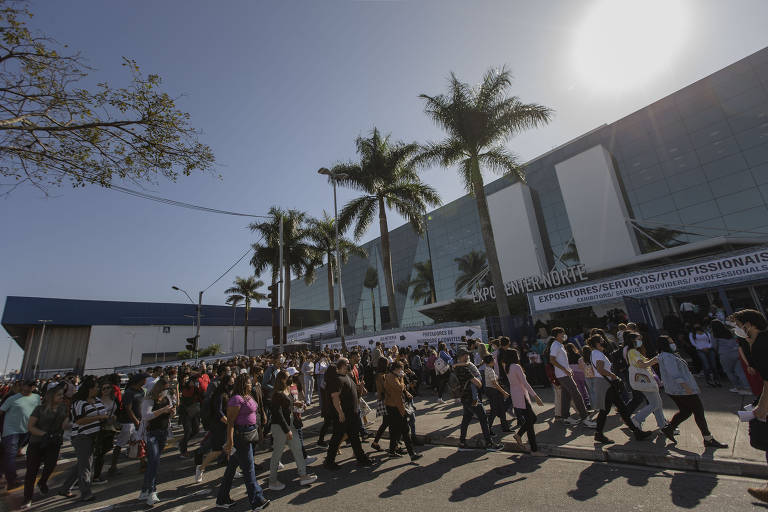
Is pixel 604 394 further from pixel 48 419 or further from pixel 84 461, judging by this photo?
pixel 48 419

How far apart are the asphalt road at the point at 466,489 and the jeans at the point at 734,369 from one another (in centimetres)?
560

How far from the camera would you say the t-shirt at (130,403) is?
6.05m

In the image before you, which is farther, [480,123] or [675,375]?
[480,123]

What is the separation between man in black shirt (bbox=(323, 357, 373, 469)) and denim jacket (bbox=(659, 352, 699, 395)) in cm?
485

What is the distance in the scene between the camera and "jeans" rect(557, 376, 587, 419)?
6383 millimetres

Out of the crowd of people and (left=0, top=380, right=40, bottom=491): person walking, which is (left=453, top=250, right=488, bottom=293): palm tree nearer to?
the crowd of people

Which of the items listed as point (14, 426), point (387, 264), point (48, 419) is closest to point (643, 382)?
point (48, 419)

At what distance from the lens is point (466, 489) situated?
4.30m

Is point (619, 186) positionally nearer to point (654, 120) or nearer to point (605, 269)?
point (654, 120)

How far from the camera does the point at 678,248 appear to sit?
2111 centimetres

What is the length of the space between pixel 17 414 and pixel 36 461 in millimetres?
1168

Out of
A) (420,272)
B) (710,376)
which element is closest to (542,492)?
(710,376)

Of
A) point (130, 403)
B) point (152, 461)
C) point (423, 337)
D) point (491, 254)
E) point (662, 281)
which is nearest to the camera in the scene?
point (152, 461)

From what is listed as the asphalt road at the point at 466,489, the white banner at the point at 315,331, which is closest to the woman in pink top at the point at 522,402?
the asphalt road at the point at 466,489
